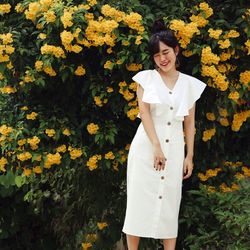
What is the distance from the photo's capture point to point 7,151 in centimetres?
398

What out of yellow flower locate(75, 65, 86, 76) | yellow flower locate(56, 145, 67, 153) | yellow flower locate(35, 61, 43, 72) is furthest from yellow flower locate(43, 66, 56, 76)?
yellow flower locate(56, 145, 67, 153)

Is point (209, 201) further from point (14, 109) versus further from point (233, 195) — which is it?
point (14, 109)

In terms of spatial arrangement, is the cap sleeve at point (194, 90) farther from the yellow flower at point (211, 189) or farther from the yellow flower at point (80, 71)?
the yellow flower at point (211, 189)

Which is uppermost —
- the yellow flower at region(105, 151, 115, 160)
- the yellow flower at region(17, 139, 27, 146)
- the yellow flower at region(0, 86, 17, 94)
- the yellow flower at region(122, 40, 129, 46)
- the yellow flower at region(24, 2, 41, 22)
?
the yellow flower at region(24, 2, 41, 22)

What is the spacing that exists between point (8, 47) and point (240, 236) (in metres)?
1.72

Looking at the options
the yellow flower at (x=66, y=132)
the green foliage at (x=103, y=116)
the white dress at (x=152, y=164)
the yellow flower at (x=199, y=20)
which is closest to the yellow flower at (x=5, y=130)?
the green foliage at (x=103, y=116)

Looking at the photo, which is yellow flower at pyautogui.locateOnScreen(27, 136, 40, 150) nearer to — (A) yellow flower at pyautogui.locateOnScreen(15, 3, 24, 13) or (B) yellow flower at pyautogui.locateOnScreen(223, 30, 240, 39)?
(A) yellow flower at pyautogui.locateOnScreen(15, 3, 24, 13)

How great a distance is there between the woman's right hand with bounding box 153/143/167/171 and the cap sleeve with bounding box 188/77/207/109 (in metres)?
0.32

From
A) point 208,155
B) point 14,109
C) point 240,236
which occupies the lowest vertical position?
point 240,236

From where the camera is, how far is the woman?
3309 millimetres

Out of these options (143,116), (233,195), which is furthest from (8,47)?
(233,195)

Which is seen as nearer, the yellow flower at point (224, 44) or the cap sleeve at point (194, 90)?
the cap sleeve at point (194, 90)

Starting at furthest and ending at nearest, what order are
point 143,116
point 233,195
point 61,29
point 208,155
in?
1. point 208,155
2. point 233,195
3. point 61,29
4. point 143,116

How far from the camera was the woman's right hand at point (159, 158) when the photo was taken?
326cm
